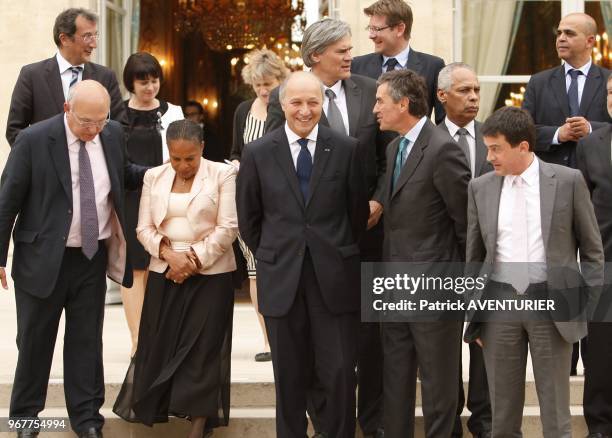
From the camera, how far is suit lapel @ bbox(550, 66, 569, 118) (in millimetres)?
7234

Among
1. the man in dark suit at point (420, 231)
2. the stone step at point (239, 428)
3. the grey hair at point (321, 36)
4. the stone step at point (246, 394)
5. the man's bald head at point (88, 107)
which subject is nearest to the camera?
the man in dark suit at point (420, 231)

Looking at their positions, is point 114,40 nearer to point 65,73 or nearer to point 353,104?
point 65,73

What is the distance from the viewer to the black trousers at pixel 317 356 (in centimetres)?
600

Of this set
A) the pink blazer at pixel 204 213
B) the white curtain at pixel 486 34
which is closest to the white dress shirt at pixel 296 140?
the pink blazer at pixel 204 213

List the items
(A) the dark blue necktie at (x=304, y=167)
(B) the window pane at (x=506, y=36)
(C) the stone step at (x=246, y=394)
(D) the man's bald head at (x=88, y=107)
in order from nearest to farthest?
(A) the dark blue necktie at (x=304, y=167)
(D) the man's bald head at (x=88, y=107)
(C) the stone step at (x=246, y=394)
(B) the window pane at (x=506, y=36)

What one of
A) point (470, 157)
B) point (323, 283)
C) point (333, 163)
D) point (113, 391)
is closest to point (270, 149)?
point (333, 163)

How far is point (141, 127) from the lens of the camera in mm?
7758

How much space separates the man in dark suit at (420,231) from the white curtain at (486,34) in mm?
3921

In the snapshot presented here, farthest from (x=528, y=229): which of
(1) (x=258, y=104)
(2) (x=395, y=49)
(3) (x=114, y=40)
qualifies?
(3) (x=114, y=40)

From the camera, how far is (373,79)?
6.78 metres

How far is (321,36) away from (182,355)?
1.91 m

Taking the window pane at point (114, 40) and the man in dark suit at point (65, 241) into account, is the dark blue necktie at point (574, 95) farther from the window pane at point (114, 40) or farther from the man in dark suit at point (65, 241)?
the window pane at point (114, 40)

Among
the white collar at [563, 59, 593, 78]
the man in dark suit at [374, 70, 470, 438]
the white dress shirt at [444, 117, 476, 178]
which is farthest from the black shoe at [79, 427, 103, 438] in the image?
the white collar at [563, 59, 593, 78]

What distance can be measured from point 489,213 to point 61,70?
10.6 feet
